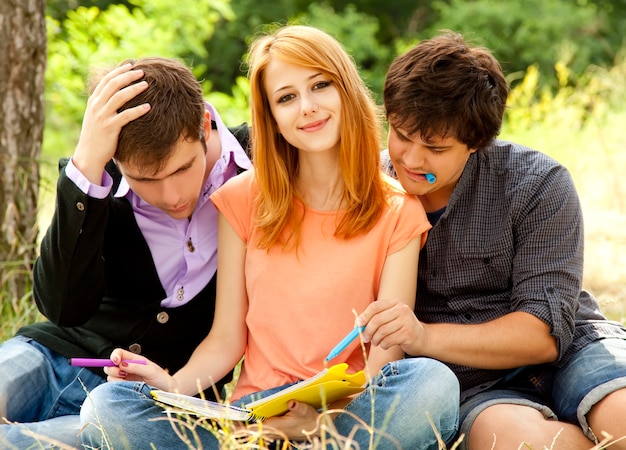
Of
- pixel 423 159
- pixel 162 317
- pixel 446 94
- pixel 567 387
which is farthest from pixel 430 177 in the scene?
pixel 162 317

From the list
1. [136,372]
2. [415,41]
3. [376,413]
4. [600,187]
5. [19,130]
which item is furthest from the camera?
[415,41]

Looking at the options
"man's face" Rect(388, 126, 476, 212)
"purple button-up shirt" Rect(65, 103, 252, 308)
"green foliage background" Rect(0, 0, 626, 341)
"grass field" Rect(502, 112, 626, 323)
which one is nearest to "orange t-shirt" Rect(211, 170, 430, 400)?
"man's face" Rect(388, 126, 476, 212)

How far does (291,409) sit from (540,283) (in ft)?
2.65

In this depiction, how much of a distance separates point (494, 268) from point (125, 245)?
3.68 feet

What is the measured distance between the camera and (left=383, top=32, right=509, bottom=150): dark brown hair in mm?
2486

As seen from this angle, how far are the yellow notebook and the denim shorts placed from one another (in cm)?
46

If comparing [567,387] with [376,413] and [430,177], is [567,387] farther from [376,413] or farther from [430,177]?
[430,177]

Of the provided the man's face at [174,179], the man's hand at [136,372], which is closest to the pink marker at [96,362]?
the man's hand at [136,372]

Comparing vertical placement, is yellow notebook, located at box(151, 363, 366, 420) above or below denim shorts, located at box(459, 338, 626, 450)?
above

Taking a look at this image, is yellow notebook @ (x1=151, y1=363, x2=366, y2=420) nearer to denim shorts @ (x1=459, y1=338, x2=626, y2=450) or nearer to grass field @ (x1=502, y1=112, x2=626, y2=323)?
denim shorts @ (x1=459, y1=338, x2=626, y2=450)

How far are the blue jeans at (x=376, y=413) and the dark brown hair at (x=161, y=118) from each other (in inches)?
24.8

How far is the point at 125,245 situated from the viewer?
2711 mm

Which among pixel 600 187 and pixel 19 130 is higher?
pixel 19 130

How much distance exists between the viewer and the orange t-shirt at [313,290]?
2.49 metres
